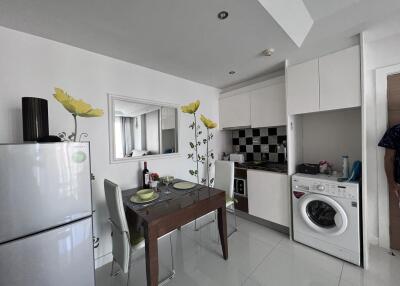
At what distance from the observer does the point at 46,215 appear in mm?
956

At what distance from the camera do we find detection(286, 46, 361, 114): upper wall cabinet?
62.5 inches

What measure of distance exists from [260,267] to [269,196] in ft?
2.77

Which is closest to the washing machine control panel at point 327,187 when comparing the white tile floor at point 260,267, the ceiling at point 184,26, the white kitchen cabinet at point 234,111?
the white tile floor at point 260,267

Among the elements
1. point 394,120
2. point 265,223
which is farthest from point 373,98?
point 265,223

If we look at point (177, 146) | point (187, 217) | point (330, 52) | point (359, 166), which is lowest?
point (187, 217)

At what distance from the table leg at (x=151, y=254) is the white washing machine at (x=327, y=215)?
1613 mm

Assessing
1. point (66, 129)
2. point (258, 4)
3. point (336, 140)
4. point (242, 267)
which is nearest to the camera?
point (258, 4)

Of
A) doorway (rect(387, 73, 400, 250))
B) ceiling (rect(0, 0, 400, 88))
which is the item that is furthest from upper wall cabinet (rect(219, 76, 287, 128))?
doorway (rect(387, 73, 400, 250))

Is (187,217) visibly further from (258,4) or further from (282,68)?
(282,68)

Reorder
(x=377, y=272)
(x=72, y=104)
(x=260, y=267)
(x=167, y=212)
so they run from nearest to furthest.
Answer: (x=72, y=104)
(x=167, y=212)
(x=377, y=272)
(x=260, y=267)

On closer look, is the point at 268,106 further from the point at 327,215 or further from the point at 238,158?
the point at 327,215

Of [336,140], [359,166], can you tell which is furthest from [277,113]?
[359,166]

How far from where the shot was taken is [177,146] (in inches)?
95.7

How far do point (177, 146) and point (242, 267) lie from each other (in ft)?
5.32
